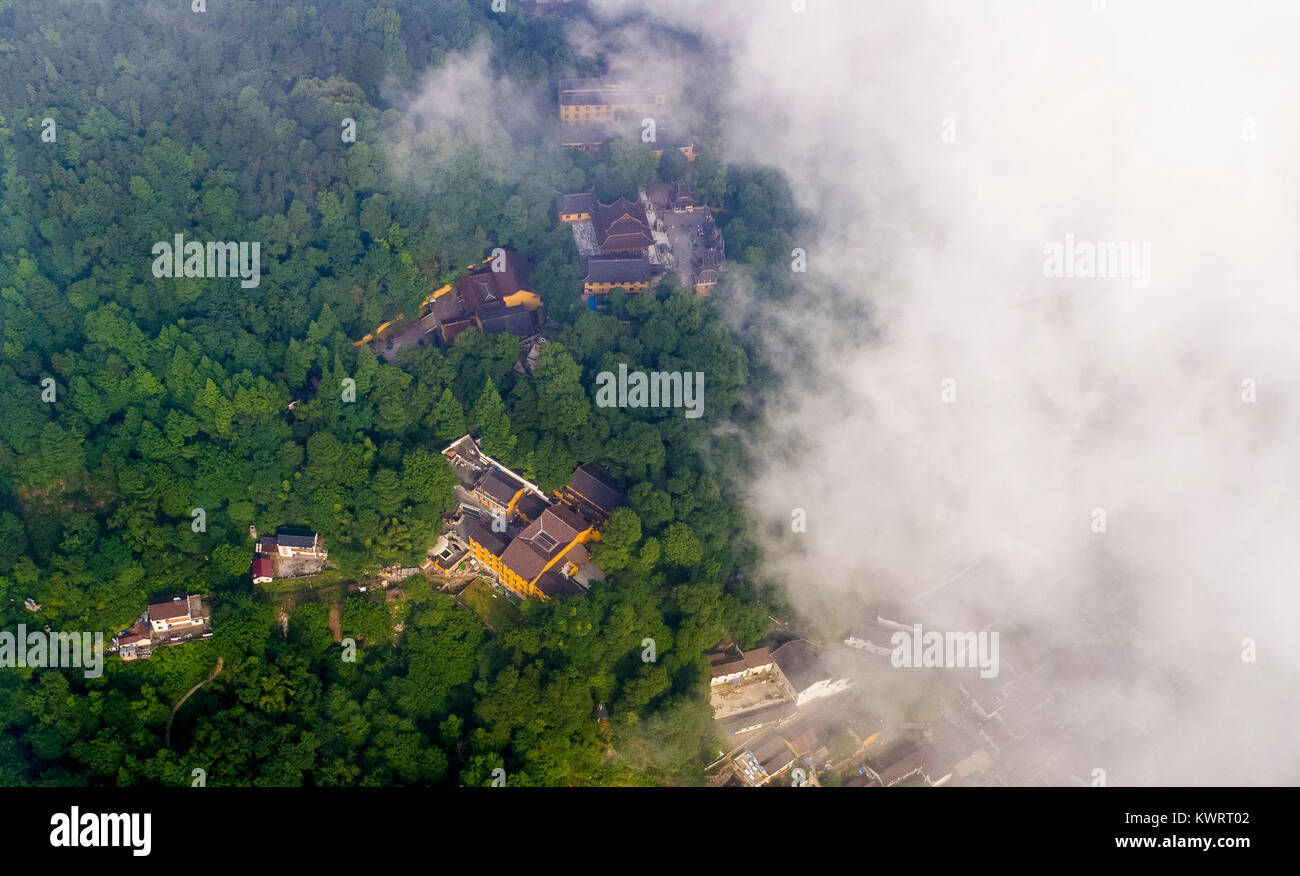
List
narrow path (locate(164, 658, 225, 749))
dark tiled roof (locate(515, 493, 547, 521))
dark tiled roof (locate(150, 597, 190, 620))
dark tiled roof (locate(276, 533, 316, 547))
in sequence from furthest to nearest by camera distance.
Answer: dark tiled roof (locate(515, 493, 547, 521)), dark tiled roof (locate(276, 533, 316, 547)), dark tiled roof (locate(150, 597, 190, 620)), narrow path (locate(164, 658, 225, 749))

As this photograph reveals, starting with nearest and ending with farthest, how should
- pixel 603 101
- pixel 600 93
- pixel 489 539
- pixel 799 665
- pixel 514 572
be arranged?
pixel 514 572 < pixel 489 539 < pixel 799 665 < pixel 603 101 < pixel 600 93

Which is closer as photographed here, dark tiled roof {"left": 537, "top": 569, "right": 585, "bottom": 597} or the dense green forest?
the dense green forest

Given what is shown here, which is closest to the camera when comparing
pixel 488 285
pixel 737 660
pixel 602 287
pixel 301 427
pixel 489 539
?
pixel 301 427

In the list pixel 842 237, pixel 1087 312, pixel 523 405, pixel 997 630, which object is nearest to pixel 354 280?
pixel 523 405

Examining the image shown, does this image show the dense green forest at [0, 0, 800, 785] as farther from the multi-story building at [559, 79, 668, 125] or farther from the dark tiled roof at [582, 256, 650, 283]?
the multi-story building at [559, 79, 668, 125]

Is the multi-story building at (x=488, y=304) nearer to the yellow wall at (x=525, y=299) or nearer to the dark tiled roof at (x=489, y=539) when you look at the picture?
the yellow wall at (x=525, y=299)

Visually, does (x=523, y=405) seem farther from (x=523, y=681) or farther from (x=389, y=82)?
(x=389, y=82)

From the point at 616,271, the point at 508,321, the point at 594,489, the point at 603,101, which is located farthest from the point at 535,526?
the point at 603,101

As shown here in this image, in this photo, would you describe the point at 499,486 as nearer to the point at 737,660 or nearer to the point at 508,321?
the point at 508,321

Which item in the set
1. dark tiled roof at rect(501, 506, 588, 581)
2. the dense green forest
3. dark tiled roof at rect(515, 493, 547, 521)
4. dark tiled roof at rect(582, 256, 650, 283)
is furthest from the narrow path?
dark tiled roof at rect(582, 256, 650, 283)
